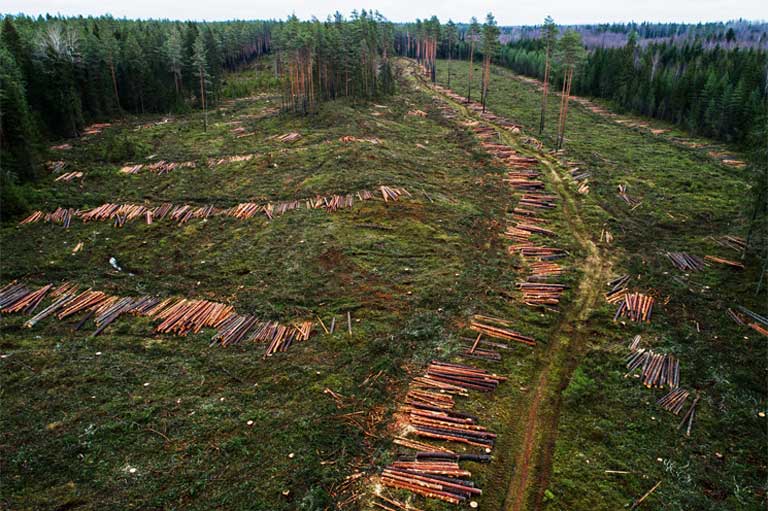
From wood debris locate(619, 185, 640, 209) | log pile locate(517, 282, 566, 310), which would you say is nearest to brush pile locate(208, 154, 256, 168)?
log pile locate(517, 282, 566, 310)


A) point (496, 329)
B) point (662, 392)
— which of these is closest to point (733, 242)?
point (662, 392)

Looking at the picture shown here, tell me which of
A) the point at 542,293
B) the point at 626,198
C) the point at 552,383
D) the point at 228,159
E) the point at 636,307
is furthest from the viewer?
the point at 228,159

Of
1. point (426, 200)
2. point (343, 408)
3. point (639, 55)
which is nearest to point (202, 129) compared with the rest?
point (426, 200)

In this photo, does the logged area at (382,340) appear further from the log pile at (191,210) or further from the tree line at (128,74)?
the tree line at (128,74)

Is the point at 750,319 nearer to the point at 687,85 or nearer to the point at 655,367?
the point at 655,367

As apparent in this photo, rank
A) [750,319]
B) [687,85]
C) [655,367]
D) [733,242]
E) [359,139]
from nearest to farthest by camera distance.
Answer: [655,367] < [750,319] < [733,242] < [359,139] < [687,85]

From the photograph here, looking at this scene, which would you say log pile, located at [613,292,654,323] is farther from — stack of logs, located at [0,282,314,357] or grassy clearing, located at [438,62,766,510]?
stack of logs, located at [0,282,314,357]

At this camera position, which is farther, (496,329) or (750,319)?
(750,319)
